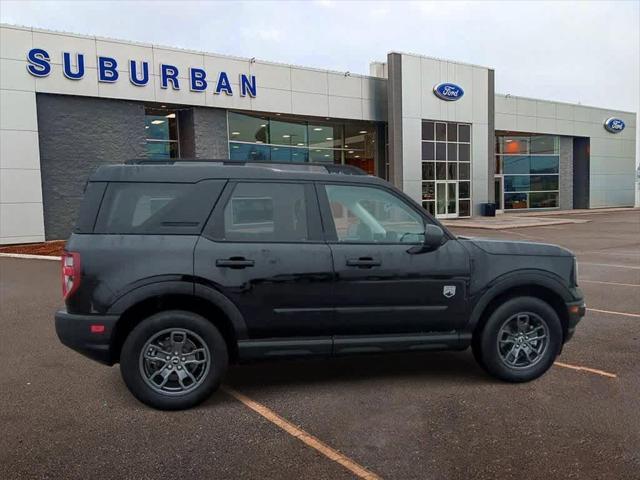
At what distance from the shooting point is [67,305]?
4.11 metres

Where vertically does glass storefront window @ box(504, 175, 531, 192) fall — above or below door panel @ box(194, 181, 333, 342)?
above

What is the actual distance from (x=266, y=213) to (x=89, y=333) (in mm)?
1631

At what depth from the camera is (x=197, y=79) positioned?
22.8 m

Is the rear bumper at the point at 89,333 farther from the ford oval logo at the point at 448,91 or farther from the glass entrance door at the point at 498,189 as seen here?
the glass entrance door at the point at 498,189

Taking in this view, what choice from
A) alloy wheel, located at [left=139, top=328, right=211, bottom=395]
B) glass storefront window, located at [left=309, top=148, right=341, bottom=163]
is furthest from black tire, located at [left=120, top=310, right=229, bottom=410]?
glass storefront window, located at [left=309, top=148, right=341, bottom=163]

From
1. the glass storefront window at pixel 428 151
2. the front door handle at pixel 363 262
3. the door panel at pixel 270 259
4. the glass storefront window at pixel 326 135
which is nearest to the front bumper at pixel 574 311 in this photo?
the front door handle at pixel 363 262

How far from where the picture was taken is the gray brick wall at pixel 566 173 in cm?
4038

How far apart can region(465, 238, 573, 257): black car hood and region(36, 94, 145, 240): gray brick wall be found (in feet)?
61.7

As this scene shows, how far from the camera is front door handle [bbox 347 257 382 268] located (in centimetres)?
431

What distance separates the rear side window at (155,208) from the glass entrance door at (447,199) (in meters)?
27.9

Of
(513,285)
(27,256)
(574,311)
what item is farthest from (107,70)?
(574,311)

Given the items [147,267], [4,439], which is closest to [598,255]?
[147,267]

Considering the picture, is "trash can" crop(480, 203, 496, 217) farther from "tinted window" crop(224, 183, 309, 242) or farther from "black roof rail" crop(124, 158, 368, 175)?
"tinted window" crop(224, 183, 309, 242)

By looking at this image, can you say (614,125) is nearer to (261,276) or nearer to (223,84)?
(223,84)
